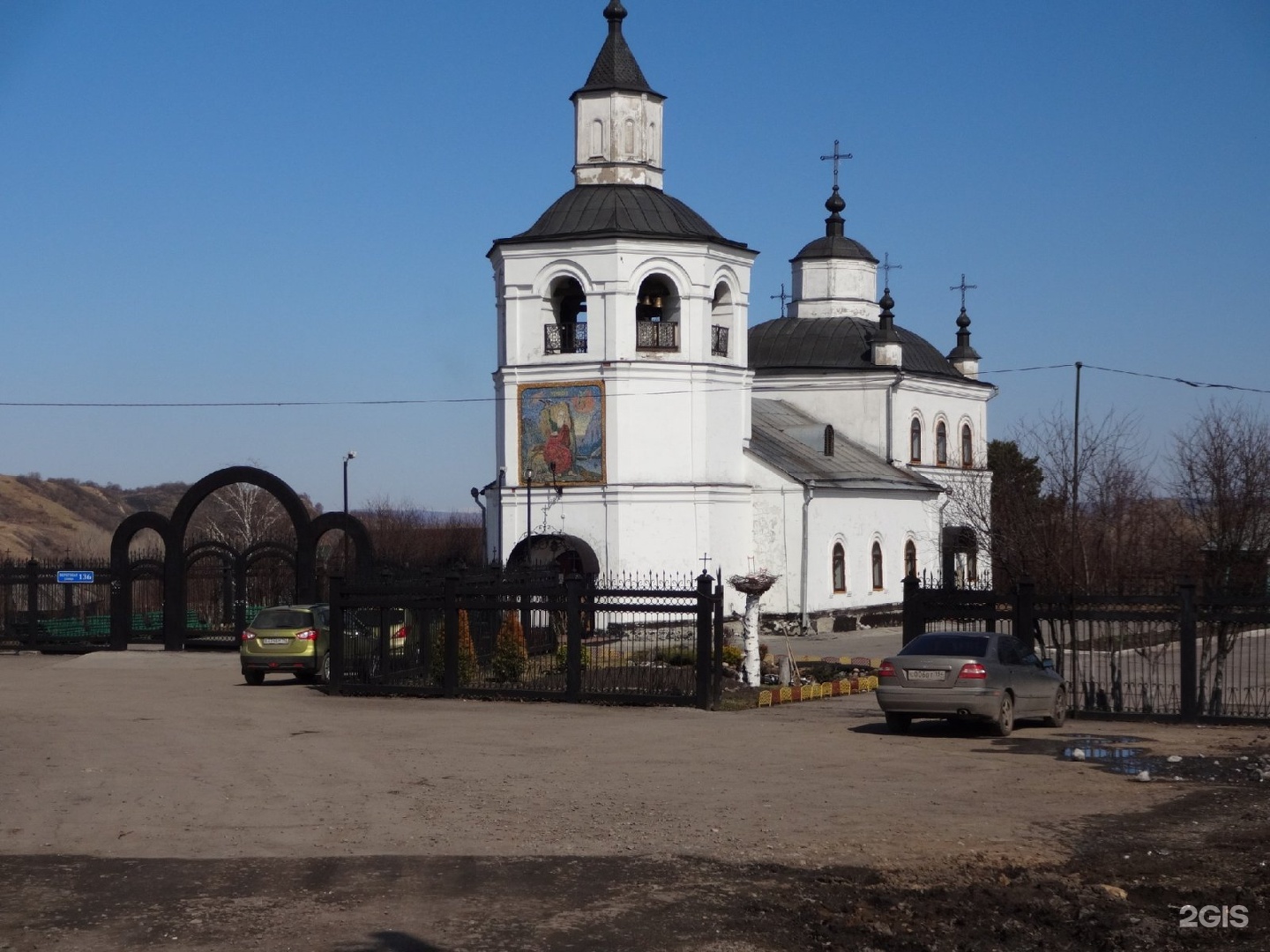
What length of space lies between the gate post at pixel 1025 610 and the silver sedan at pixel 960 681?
2094 millimetres

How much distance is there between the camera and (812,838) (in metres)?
11.7

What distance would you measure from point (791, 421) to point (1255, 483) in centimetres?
3315

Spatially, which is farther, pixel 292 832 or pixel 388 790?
pixel 388 790

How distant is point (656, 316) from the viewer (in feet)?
148

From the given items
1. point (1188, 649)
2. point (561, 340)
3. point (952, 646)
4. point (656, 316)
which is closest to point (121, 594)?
point (561, 340)

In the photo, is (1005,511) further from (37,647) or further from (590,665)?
(37,647)

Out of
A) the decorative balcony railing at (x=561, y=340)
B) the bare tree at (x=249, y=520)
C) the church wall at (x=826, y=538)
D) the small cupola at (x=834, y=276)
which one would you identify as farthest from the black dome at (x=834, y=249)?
the bare tree at (x=249, y=520)

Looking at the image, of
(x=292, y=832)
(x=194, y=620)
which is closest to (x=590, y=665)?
(x=292, y=832)

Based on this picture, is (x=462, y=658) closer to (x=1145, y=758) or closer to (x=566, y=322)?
(x=1145, y=758)

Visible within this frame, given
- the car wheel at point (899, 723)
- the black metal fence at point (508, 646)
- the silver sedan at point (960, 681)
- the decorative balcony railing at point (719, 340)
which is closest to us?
the silver sedan at point (960, 681)

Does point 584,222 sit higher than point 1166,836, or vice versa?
point 584,222

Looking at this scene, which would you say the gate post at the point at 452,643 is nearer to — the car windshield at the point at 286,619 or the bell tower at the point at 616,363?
the car windshield at the point at 286,619

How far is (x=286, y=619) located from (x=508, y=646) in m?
5.30

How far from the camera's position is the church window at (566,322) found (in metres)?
44.2
